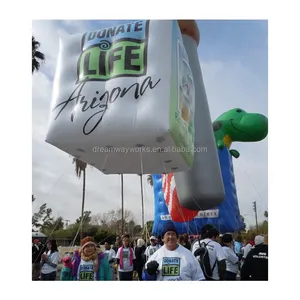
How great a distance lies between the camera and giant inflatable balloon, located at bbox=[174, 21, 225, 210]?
5418mm

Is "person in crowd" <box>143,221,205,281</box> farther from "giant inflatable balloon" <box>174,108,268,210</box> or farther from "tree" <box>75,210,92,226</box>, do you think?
"tree" <box>75,210,92,226</box>

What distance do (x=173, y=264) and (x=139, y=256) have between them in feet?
5.84

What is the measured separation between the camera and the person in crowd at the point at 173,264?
3.46m

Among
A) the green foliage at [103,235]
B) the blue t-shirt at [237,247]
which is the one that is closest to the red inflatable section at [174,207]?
the blue t-shirt at [237,247]

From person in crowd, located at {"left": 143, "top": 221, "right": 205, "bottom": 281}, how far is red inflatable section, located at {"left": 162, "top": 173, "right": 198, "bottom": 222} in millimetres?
3110

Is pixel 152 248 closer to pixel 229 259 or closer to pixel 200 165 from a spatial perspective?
pixel 229 259

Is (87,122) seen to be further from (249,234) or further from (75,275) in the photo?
(249,234)

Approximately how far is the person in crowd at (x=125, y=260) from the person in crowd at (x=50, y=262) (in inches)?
29.3

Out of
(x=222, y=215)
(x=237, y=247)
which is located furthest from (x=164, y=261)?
(x=222, y=215)

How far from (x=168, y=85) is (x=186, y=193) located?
194cm

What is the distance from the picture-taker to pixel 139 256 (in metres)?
5.20

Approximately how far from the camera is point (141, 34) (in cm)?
426

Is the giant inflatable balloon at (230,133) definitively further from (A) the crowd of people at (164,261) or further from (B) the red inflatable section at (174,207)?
(B) the red inflatable section at (174,207)

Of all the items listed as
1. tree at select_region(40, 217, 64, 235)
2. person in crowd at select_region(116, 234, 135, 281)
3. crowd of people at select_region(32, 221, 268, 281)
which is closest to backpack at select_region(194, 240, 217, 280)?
crowd of people at select_region(32, 221, 268, 281)
